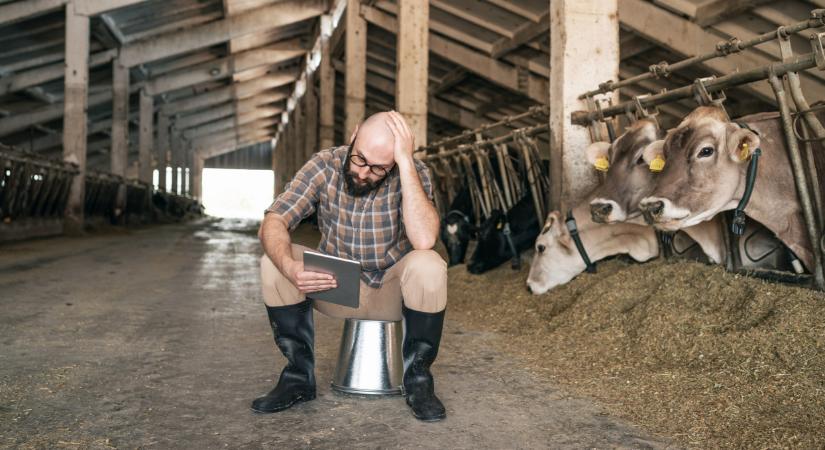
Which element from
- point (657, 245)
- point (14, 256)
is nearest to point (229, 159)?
point (14, 256)

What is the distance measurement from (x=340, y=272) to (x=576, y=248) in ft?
8.87

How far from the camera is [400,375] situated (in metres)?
2.76

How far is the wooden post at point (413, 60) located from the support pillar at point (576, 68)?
3715mm

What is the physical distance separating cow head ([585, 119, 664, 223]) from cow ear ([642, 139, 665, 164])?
0.25m

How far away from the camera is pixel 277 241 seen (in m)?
2.54

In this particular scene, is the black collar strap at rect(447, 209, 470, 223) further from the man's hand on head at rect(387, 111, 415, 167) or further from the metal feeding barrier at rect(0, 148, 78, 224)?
the metal feeding barrier at rect(0, 148, 78, 224)

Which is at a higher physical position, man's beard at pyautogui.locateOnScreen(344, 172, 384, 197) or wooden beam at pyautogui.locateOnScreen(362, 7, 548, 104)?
wooden beam at pyautogui.locateOnScreen(362, 7, 548, 104)

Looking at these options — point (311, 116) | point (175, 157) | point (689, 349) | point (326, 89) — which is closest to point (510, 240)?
point (689, 349)

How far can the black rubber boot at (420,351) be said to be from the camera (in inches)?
99.7

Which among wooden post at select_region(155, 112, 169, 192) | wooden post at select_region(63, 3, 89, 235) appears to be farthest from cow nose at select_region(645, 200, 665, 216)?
wooden post at select_region(155, 112, 169, 192)

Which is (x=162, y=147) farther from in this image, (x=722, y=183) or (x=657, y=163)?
(x=722, y=183)

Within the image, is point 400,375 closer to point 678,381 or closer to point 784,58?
point 678,381

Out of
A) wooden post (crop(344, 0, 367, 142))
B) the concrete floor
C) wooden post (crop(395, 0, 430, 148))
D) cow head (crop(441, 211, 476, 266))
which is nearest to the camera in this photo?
the concrete floor

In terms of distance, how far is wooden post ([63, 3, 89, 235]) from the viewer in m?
12.9
